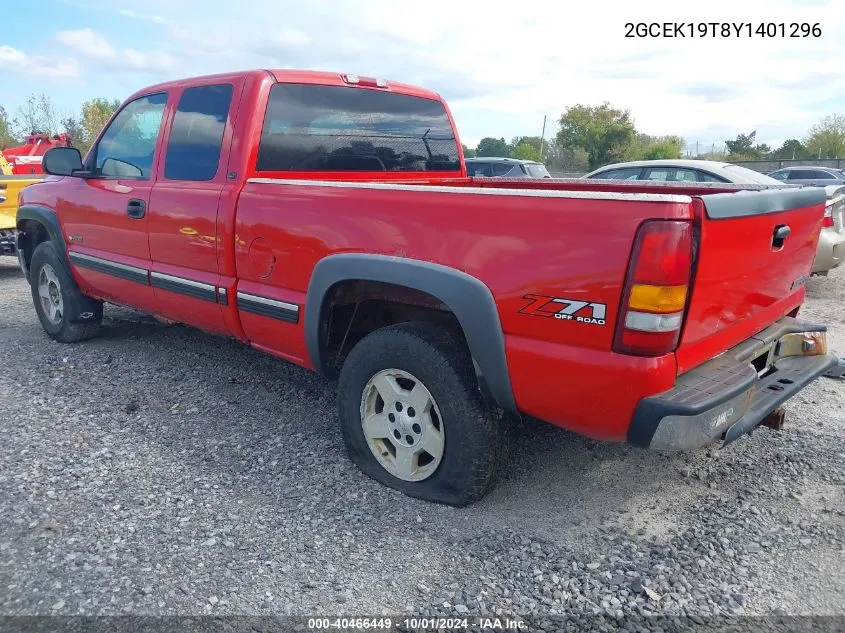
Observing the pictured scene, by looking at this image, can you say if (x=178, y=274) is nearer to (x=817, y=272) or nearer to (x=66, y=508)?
(x=66, y=508)

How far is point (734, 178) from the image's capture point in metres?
8.03

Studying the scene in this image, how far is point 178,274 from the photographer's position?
3.98 m

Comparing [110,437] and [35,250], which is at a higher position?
[35,250]

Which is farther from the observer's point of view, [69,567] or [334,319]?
[334,319]

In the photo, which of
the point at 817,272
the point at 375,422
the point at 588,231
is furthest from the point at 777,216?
the point at 817,272

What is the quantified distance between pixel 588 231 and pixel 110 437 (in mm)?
2877

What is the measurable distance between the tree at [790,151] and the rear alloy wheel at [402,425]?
46.0m

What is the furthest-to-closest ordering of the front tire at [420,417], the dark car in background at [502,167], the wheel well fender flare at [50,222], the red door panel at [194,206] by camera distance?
the dark car in background at [502,167] < the wheel well fender flare at [50,222] < the red door panel at [194,206] < the front tire at [420,417]

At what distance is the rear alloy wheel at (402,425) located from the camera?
298 centimetres

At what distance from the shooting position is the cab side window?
14.1 feet

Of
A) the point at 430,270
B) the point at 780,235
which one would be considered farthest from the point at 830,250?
the point at 430,270

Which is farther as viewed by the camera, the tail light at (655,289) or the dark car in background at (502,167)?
the dark car in background at (502,167)

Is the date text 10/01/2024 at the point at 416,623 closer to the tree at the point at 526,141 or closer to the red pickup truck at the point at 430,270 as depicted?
the red pickup truck at the point at 430,270

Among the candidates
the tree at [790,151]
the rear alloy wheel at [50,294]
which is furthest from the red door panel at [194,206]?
the tree at [790,151]
